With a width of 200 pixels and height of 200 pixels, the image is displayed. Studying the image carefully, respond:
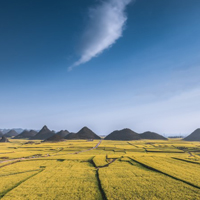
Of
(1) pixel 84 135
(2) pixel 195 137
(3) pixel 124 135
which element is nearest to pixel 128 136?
(3) pixel 124 135

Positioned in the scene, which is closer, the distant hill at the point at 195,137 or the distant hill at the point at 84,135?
the distant hill at the point at 195,137

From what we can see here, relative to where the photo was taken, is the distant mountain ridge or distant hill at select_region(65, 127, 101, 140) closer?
the distant mountain ridge

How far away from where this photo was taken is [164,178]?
20.9 meters

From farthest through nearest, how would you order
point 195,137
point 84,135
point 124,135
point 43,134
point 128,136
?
point 43,134 < point 84,135 < point 124,135 < point 128,136 < point 195,137

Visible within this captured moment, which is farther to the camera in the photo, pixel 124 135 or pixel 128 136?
pixel 124 135

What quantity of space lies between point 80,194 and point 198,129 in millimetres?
160982

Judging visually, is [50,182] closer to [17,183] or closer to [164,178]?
[17,183]

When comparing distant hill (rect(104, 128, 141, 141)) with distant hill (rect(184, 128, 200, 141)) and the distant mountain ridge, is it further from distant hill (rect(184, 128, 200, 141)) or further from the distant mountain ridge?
distant hill (rect(184, 128, 200, 141))

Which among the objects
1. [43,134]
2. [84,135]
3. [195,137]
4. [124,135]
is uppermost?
[43,134]

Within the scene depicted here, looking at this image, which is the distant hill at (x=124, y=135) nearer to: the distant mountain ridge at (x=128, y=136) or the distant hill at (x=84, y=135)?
the distant mountain ridge at (x=128, y=136)

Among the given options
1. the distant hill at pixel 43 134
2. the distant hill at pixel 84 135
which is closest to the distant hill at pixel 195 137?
the distant hill at pixel 84 135

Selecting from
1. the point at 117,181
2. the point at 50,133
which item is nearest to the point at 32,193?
the point at 117,181

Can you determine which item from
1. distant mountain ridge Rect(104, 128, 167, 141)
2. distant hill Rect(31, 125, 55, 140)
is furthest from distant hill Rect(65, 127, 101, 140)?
distant hill Rect(31, 125, 55, 140)

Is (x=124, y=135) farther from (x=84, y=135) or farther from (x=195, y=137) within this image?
(x=195, y=137)
